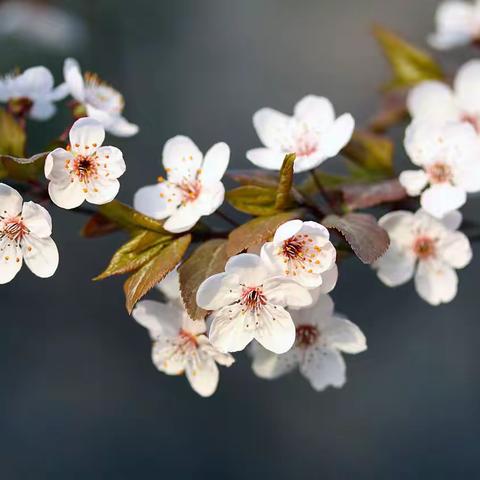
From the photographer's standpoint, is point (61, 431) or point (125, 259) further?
point (61, 431)

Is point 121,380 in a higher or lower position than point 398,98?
lower

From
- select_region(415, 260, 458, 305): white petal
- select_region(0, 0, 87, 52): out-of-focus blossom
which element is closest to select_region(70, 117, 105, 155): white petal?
select_region(415, 260, 458, 305): white petal

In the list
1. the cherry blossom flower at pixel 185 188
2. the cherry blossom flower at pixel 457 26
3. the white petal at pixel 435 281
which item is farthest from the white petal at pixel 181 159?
the cherry blossom flower at pixel 457 26

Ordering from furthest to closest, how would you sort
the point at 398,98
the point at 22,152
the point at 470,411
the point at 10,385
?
the point at 10,385 → the point at 470,411 → the point at 398,98 → the point at 22,152

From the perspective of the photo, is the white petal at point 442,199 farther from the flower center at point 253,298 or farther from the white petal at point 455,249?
the flower center at point 253,298

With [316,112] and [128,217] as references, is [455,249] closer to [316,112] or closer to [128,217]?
[316,112]

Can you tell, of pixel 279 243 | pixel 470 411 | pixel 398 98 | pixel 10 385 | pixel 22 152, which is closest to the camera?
pixel 279 243

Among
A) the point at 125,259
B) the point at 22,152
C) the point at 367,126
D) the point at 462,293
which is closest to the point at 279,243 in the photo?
the point at 125,259

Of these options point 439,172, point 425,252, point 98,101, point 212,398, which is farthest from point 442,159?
point 212,398

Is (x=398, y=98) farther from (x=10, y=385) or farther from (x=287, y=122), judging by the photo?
(x=10, y=385)
